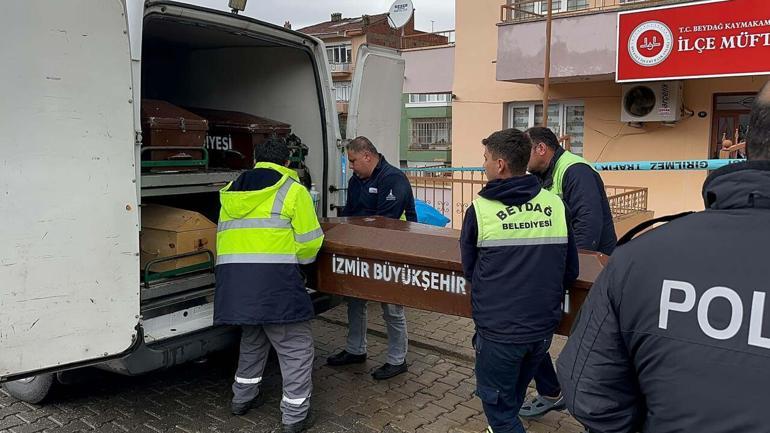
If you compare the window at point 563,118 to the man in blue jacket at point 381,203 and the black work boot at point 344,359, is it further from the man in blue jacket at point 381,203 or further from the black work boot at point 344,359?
the black work boot at point 344,359

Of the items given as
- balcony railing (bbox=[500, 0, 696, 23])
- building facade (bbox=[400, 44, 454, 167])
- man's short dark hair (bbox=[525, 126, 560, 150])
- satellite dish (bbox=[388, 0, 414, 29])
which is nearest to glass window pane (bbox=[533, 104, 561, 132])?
balcony railing (bbox=[500, 0, 696, 23])

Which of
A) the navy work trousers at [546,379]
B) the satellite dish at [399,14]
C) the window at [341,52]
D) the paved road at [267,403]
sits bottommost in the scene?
the paved road at [267,403]

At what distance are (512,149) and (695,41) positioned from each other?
7.22m

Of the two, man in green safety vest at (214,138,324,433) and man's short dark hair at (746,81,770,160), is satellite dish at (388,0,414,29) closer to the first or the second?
man in green safety vest at (214,138,324,433)

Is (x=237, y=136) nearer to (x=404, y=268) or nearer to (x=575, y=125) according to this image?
(x=404, y=268)

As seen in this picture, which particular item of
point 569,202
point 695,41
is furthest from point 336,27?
point 569,202

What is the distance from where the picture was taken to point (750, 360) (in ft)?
3.87

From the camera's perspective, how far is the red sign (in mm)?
8125

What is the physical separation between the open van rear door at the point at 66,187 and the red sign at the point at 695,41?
7.93 m

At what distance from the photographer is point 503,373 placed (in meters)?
2.79

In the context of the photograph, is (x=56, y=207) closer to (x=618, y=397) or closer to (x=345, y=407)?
(x=345, y=407)

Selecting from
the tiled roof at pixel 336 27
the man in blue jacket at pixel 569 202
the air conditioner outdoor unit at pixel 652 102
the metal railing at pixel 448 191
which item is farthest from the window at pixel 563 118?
the tiled roof at pixel 336 27

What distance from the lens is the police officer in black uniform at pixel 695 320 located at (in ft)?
3.88

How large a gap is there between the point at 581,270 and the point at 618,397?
152cm
